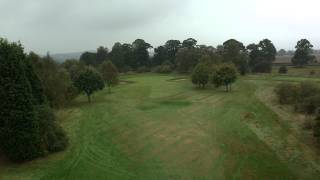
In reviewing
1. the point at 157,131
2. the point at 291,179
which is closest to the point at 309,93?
the point at 157,131

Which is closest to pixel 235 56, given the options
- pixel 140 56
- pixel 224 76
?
pixel 224 76

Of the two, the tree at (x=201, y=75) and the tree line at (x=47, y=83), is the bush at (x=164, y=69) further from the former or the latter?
the tree at (x=201, y=75)

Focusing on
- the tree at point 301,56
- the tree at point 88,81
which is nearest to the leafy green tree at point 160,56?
the tree at point 301,56

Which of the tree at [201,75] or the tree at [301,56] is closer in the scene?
the tree at [201,75]

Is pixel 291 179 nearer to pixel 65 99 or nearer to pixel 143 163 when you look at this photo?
pixel 143 163

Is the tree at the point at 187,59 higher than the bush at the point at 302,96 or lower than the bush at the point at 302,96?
higher

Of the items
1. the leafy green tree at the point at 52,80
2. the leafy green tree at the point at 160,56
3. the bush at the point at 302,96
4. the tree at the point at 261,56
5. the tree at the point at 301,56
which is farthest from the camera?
the leafy green tree at the point at 160,56

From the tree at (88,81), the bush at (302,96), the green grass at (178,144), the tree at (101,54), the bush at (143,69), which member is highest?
the tree at (101,54)

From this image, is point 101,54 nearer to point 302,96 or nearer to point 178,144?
point 302,96
